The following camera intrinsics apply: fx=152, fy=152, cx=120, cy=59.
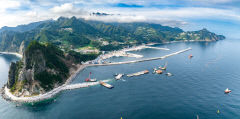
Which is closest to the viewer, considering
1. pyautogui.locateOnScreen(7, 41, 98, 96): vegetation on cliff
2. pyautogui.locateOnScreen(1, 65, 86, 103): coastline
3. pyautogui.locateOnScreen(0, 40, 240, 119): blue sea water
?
pyautogui.locateOnScreen(0, 40, 240, 119): blue sea water

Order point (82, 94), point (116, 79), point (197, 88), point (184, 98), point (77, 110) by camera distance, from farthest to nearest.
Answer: point (116, 79), point (197, 88), point (82, 94), point (184, 98), point (77, 110)

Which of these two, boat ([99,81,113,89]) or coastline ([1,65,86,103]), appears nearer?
coastline ([1,65,86,103])

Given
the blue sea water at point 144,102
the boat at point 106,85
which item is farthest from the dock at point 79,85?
the blue sea water at point 144,102

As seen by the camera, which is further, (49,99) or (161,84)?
(161,84)

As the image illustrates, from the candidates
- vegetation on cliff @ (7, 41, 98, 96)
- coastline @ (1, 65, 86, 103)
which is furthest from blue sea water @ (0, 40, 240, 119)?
vegetation on cliff @ (7, 41, 98, 96)

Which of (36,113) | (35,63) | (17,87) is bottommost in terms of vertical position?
(36,113)

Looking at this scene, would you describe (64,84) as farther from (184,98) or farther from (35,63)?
(184,98)

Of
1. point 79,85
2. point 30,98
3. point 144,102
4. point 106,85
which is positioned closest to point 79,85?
point 79,85

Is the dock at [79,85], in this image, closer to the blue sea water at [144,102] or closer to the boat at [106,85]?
the boat at [106,85]

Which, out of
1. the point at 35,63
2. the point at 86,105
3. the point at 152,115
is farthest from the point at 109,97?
the point at 35,63

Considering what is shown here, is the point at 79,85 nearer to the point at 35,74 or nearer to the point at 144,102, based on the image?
the point at 35,74

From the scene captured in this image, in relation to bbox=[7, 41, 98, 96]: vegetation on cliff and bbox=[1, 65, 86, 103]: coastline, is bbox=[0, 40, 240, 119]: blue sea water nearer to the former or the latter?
bbox=[1, 65, 86, 103]: coastline
